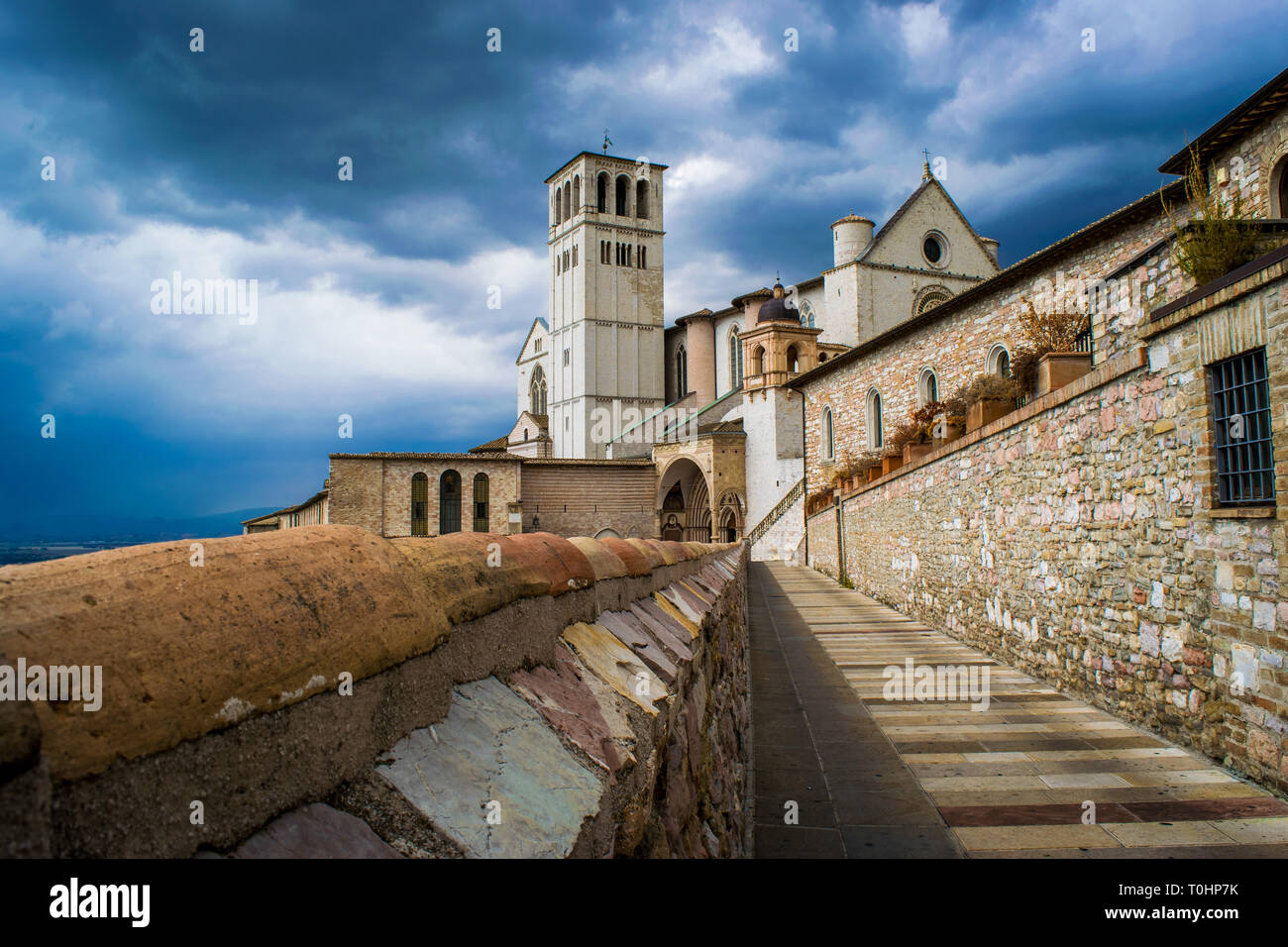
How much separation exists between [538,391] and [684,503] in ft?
73.1

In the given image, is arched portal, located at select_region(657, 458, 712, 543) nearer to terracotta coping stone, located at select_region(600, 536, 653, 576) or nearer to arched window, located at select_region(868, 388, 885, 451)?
arched window, located at select_region(868, 388, 885, 451)

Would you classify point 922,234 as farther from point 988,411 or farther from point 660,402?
point 988,411

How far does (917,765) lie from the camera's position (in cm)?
612

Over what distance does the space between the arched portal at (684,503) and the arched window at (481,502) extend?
30.4 ft

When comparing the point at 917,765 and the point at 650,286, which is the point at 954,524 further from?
the point at 650,286

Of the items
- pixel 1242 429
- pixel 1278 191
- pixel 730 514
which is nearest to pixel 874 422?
pixel 730 514

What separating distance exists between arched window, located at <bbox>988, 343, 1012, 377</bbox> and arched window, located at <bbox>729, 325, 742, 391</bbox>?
1215 inches

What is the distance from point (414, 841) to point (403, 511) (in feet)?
120

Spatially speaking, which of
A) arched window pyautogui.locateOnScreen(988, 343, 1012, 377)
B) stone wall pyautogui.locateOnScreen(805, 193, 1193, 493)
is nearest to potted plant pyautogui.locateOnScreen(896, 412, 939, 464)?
arched window pyautogui.locateOnScreen(988, 343, 1012, 377)

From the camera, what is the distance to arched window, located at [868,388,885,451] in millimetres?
26828

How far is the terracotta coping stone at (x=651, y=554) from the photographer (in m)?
3.74

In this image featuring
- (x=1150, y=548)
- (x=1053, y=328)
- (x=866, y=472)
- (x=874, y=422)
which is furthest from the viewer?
(x=874, y=422)

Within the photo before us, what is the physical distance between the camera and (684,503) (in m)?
43.6

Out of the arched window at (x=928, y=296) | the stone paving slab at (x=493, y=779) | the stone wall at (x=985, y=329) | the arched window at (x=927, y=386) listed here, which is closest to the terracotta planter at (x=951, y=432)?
the stone wall at (x=985, y=329)
